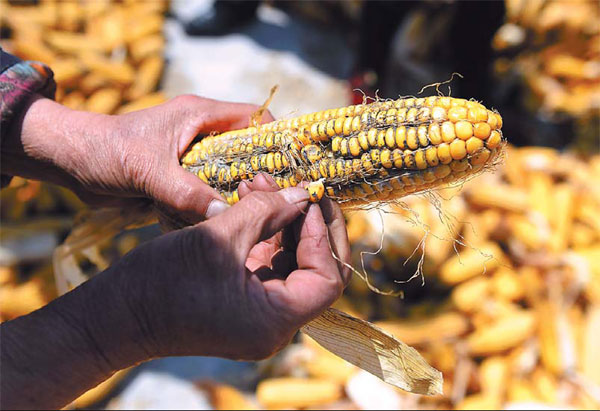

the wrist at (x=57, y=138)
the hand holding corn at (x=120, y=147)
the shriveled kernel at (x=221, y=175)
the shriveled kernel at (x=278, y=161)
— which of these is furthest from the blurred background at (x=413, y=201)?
the wrist at (x=57, y=138)

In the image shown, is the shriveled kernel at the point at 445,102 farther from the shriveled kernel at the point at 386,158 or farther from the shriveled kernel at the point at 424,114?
the shriveled kernel at the point at 386,158

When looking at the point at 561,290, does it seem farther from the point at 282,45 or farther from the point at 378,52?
the point at 282,45

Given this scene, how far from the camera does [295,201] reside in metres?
1.52

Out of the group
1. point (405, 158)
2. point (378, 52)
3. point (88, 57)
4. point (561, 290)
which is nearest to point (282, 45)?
point (378, 52)

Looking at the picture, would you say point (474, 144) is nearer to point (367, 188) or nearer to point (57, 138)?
point (367, 188)

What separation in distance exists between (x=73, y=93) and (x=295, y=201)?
4.09 m

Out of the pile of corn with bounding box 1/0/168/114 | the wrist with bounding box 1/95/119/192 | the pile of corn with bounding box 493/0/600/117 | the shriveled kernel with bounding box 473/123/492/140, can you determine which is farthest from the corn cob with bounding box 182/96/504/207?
the pile of corn with bounding box 493/0/600/117

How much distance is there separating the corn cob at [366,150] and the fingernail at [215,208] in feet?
0.37

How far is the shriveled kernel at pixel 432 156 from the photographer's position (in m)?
1.57

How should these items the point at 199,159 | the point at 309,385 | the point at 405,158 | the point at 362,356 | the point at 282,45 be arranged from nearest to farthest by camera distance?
1. the point at 405,158
2. the point at 362,356
3. the point at 199,159
4. the point at 309,385
5. the point at 282,45

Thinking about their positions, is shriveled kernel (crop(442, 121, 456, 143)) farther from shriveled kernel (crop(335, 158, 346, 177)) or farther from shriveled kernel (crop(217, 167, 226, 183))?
shriveled kernel (crop(217, 167, 226, 183))

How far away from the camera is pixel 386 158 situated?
1.66m

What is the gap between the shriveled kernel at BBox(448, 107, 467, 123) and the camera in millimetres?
1541

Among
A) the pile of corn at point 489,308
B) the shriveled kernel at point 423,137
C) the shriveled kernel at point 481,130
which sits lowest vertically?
the pile of corn at point 489,308
